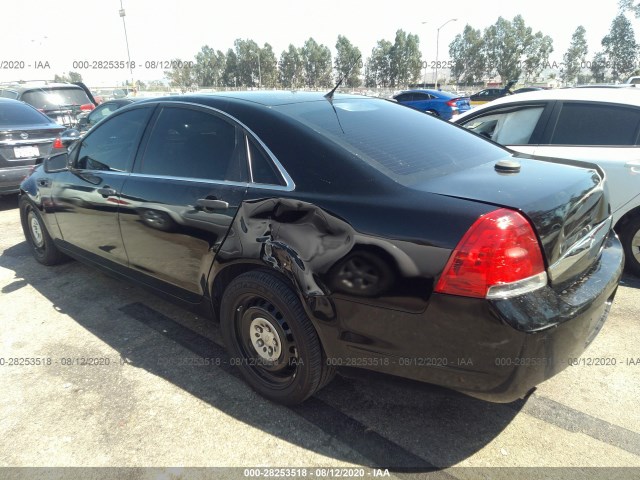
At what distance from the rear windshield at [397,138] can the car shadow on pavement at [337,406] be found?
3.34ft

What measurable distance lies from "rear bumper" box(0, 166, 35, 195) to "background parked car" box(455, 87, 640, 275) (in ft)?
22.0

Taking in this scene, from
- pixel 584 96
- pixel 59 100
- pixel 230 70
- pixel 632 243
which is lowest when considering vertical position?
pixel 632 243

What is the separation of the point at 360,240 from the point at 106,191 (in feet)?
7.34

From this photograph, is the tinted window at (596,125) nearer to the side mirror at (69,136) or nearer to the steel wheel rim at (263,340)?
the steel wheel rim at (263,340)

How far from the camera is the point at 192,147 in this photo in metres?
2.78

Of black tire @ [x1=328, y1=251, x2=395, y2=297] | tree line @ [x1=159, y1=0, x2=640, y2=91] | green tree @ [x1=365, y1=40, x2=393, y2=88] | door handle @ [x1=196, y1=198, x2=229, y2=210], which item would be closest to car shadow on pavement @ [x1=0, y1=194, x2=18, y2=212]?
door handle @ [x1=196, y1=198, x2=229, y2=210]

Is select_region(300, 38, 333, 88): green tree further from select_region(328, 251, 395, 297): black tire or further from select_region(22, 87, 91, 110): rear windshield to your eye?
select_region(328, 251, 395, 297): black tire

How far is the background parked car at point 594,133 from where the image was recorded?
3750 millimetres

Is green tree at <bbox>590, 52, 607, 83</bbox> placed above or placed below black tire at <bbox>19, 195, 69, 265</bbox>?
above

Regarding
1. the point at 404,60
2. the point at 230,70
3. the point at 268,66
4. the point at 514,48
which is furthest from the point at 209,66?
the point at 514,48

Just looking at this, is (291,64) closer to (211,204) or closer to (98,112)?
(98,112)

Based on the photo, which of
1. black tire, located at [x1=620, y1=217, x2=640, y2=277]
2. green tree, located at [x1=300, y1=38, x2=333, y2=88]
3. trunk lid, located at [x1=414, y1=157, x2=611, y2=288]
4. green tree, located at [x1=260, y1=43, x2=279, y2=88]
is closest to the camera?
trunk lid, located at [x1=414, y1=157, x2=611, y2=288]

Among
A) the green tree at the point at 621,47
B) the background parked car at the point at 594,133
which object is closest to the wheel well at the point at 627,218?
the background parked car at the point at 594,133

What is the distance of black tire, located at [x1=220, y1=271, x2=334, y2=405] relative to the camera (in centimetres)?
216
